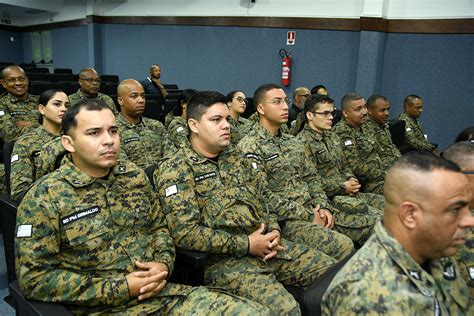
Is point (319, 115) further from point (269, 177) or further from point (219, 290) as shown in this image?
point (219, 290)

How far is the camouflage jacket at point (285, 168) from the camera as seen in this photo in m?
2.30

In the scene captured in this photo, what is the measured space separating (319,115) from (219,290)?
168 cm

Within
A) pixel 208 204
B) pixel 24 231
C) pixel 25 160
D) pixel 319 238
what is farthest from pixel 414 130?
pixel 24 231

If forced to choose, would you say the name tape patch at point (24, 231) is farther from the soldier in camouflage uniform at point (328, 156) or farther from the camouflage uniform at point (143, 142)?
the soldier in camouflage uniform at point (328, 156)

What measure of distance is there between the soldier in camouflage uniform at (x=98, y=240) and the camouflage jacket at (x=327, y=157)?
1462 millimetres

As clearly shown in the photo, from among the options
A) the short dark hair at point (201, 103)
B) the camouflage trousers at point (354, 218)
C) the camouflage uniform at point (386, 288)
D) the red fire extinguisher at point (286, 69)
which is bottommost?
the camouflage trousers at point (354, 218)

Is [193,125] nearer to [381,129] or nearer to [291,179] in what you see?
[291,179]

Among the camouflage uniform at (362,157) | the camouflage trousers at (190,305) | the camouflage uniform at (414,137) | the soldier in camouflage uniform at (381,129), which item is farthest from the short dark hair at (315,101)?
the camouflage uniform at (414,137)

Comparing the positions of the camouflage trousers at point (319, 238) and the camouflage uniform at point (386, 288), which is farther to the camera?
the camouflage trousers at point (319, 238)

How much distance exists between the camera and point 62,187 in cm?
137

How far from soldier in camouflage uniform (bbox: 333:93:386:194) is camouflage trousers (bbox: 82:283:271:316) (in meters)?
1.97

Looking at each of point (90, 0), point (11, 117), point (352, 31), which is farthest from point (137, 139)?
point (90, 0)

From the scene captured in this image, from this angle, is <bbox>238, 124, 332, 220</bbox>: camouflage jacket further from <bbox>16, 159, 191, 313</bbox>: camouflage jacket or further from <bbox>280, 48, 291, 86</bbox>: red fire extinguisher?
<bbox>280, 48, 291, 86</bbox>: red fire extinguisher

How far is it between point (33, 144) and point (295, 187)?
1563mm
